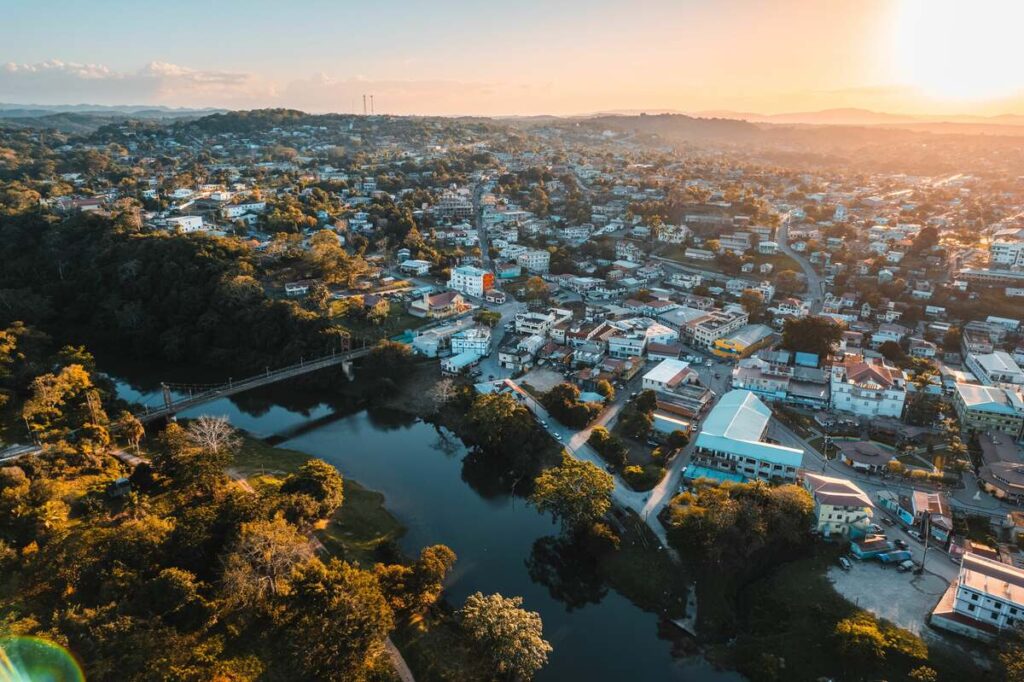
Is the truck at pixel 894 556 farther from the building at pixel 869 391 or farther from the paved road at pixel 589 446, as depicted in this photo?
the building at pixel 869 391

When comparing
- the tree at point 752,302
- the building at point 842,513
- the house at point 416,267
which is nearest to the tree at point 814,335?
the tree at point 752,302

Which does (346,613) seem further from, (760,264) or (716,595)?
(760,264)

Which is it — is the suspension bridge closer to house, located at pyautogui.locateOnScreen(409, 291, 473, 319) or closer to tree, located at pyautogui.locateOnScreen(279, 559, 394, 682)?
house, located at pyautogui.locateOnScreen(409, 291, 473, 319)

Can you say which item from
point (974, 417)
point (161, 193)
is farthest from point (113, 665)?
point (161, 193)

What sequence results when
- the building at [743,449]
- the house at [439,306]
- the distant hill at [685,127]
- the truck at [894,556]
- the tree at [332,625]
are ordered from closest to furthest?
the tree at [332,625] → the truck at [894,556] → the building at [743,449] → the house at [439,306] → the distant hill at [685,127]

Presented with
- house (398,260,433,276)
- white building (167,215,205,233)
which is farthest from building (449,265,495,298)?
white building (167,215,205,233)
